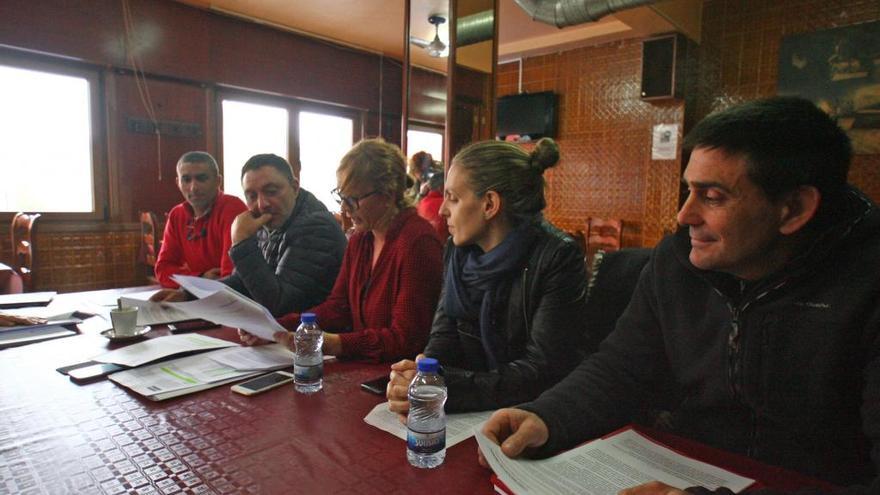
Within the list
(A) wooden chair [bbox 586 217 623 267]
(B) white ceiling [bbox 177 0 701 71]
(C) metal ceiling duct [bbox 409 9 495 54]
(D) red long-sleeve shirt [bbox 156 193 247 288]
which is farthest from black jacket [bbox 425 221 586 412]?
(A) wooden chair [bbox 586 217 623 267]

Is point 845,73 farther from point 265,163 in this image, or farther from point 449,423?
point 449,423

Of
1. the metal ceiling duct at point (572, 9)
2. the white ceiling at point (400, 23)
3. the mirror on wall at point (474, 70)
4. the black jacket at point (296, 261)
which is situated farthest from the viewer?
the white ceiling at point (400, 23)

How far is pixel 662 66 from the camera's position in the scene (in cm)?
466

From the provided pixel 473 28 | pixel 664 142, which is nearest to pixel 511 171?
pixel 473 28

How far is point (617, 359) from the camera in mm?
1082

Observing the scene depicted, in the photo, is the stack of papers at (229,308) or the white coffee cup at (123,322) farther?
the white coffee cup at (123,322)

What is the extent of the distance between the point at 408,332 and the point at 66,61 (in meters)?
4.18

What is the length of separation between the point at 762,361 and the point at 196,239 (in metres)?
2.78

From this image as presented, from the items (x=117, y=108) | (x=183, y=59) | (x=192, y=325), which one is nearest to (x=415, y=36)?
(x=183, y=59)

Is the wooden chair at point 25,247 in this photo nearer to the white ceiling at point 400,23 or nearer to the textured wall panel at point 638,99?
the white ceiling at point 400,23

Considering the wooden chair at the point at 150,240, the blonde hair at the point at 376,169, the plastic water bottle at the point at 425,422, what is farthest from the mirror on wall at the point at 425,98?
the plastic water bottle at the point at 425,422

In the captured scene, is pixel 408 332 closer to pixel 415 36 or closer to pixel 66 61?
pixel 66 61

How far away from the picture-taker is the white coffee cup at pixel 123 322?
1.57m

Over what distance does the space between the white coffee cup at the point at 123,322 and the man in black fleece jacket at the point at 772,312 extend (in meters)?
1.26
